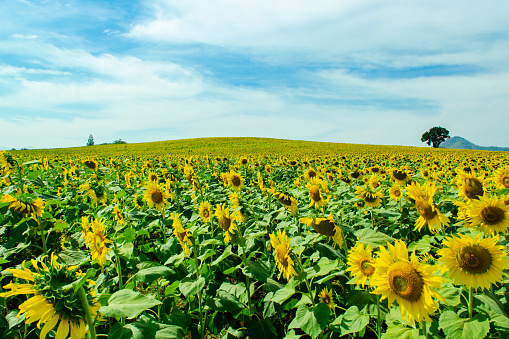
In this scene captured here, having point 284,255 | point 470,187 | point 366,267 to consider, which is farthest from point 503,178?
point 284,255

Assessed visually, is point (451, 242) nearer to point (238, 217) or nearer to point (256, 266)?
point (256, 266)

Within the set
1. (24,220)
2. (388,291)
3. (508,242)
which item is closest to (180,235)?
(24,220)

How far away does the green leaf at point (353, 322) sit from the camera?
1.95 meters

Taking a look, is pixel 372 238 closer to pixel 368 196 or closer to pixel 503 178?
pixel 368 196

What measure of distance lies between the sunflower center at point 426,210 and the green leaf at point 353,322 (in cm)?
116

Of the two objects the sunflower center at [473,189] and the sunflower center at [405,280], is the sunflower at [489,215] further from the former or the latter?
the sunflower center at [405,280]

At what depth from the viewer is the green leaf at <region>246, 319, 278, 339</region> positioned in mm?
2439

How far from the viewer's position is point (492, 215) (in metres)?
2.34

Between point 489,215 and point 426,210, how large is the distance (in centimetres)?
45

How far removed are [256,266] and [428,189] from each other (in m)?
1.77

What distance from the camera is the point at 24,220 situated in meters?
3.02

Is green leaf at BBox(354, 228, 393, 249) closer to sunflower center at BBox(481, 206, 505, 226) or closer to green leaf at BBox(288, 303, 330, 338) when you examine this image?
green leaf at BBox(288, 303, 330, 338)

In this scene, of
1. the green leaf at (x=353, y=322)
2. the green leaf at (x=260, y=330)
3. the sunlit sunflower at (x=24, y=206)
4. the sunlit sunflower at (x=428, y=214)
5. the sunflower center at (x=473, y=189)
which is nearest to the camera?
the green leaf at (x=353, y=322)

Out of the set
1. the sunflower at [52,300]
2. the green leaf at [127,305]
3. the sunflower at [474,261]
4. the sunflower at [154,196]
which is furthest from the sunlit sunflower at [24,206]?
the sunflower at [474,261]
